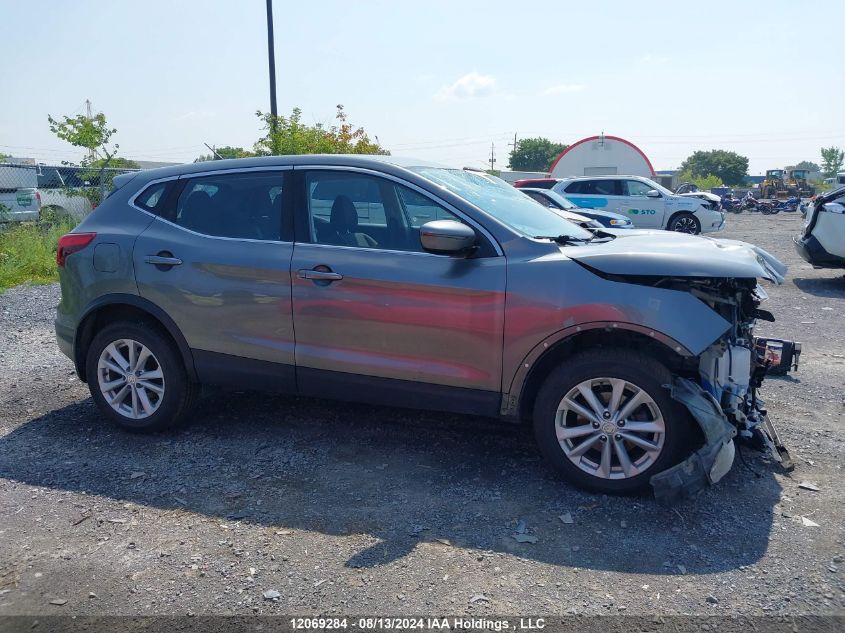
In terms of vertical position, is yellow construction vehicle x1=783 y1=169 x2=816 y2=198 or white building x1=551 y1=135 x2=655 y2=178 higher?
white building x1=551 y1=135 x2=655 y2=178

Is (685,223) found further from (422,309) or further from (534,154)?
(534,154)

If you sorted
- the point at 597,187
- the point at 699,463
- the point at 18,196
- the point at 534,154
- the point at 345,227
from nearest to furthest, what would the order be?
the point at 699,463, the point at 345,227, the point at 18,196, the point at 597,187, the point at 534,154

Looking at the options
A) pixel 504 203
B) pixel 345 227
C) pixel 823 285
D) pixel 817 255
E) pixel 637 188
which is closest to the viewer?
pixel 345 227

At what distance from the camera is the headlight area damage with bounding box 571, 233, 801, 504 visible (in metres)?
3.62

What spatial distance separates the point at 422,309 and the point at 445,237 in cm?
46

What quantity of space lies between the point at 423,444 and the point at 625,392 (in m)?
1.46

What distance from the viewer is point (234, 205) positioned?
4.68 m

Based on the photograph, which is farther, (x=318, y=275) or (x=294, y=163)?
(x=294, y=163)

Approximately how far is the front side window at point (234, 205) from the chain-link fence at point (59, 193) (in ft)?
33.0

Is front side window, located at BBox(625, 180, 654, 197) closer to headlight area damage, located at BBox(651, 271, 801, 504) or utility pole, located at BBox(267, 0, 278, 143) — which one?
utility pole, located at BBox(267, 0, 278, 143)

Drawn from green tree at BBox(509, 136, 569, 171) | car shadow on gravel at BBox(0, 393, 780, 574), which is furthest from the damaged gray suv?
green tree at BBox(509, 136, 569, 171)

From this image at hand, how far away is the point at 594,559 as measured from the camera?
130 inches

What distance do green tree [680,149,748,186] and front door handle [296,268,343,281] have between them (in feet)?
326

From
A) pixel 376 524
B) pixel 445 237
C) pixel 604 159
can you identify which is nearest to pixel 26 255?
pixel 445 237
